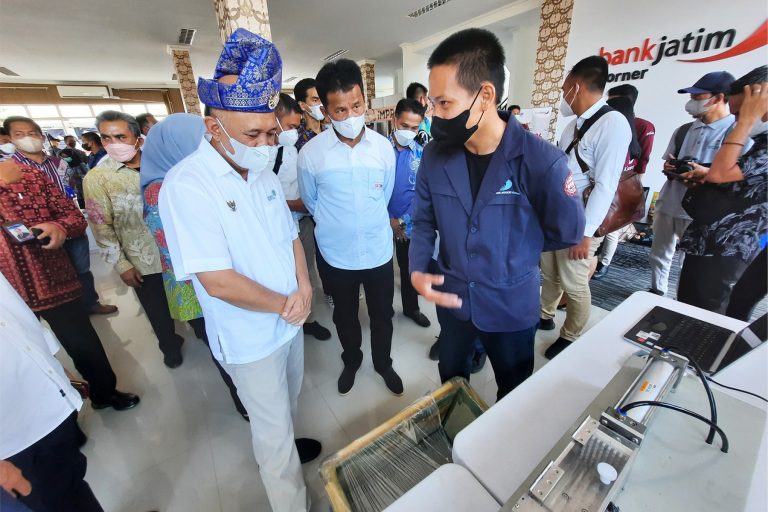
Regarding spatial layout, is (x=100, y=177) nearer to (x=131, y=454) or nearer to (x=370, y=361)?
(x=131, y=454)

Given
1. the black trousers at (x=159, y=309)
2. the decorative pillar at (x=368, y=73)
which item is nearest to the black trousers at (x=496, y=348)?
the black trousers at (x=159, y=309)

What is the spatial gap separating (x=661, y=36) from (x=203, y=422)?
554 cm

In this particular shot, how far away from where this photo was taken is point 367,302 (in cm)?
178

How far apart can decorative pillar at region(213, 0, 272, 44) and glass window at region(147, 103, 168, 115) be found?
1204cm

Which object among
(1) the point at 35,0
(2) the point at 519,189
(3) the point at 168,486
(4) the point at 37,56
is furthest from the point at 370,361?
(4) the point at 37,56

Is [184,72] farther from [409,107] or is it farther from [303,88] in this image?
[409,107]

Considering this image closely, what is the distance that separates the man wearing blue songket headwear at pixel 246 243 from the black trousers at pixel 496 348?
1.84 feet

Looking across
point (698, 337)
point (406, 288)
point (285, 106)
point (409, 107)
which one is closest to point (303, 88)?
point (285, 106)

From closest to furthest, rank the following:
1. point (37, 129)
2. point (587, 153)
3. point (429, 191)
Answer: point (429, 191) < point (587, 153) < point (37, 129)

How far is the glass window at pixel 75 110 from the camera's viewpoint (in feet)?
34.6

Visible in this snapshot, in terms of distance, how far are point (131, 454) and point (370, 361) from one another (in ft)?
4.12

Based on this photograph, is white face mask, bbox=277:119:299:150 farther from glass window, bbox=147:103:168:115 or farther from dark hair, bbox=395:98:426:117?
glass window, bbox=147:103:168:115

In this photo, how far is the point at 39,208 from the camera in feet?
4.42

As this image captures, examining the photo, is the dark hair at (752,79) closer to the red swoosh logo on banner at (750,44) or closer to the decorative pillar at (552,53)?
the red swoosh logo on banner at (750,44)
